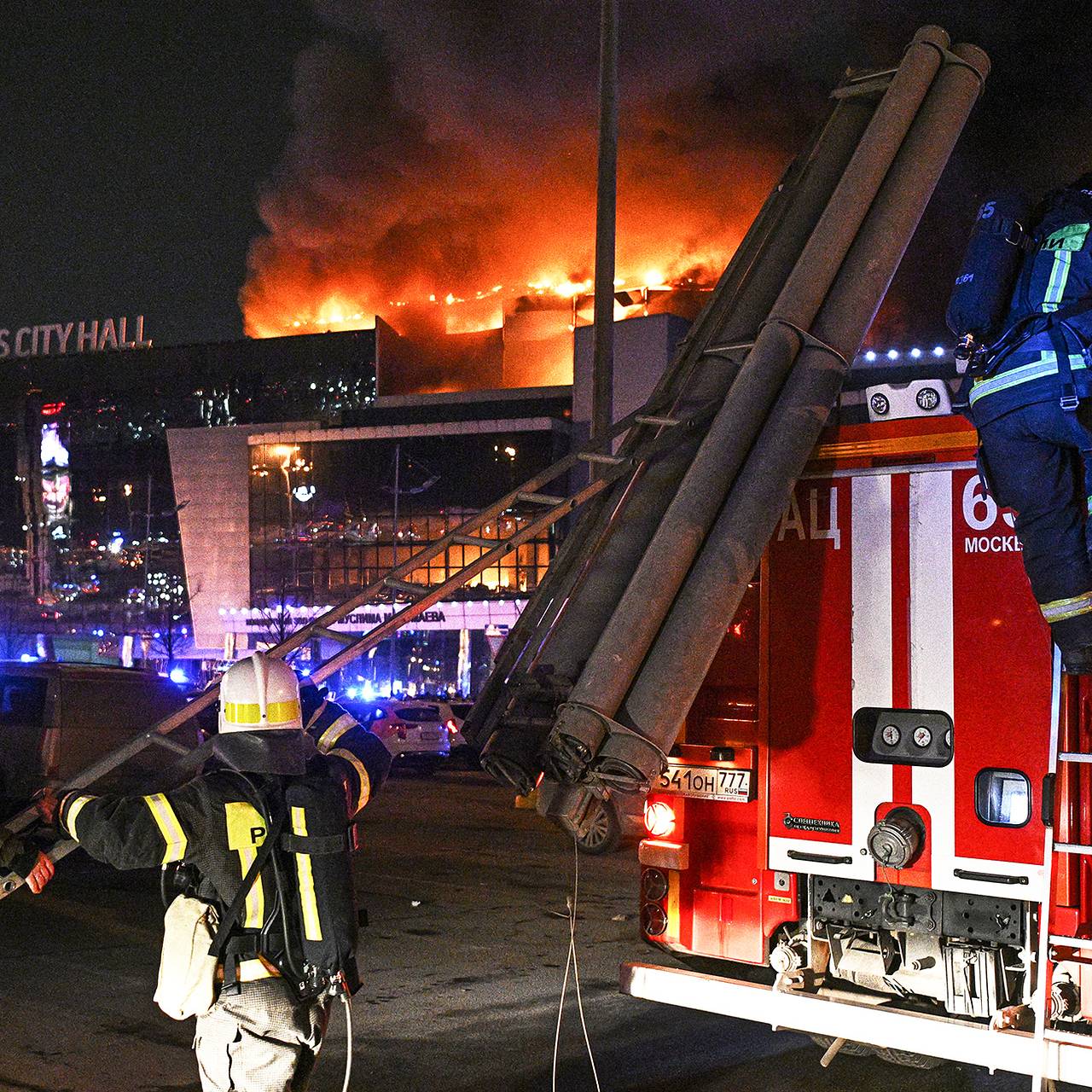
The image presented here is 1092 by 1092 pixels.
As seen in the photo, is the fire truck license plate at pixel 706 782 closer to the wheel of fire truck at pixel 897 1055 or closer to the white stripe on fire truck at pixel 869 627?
the white stripe on fire truck at pixel 869 627

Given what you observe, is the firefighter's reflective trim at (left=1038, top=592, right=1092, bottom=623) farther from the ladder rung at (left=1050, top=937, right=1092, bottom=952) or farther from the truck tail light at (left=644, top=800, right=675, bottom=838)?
the truck tail light at (left=644, top=800, right=675, bottom=838)

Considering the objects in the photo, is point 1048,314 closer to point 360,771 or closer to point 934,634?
point 934,634

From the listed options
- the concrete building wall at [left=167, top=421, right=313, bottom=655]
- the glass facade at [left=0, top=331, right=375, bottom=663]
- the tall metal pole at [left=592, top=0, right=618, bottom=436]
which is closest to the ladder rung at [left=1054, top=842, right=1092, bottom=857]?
the tall metal pole at [left=592, top=0, right=618, bottom=436]

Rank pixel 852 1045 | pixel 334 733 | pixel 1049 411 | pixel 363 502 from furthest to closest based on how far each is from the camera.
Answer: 1. pixel 363 502
2. pixel 852 1045
3. pixel 334 733
4. pixel 1049 411

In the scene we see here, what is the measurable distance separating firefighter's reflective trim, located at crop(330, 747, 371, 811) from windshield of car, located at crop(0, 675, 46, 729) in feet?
25.8

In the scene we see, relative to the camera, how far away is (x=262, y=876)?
12.1ft

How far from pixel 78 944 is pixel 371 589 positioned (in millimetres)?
4212

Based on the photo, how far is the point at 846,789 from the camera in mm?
4641

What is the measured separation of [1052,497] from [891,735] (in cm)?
103

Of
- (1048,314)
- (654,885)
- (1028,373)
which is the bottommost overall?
(654,885)

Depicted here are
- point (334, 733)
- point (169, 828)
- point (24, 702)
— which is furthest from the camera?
point (24, 702)

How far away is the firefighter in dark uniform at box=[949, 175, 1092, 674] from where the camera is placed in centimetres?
400

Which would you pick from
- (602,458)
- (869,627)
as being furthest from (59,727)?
(869,627)

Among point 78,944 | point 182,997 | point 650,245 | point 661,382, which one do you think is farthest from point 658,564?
point 650,245
